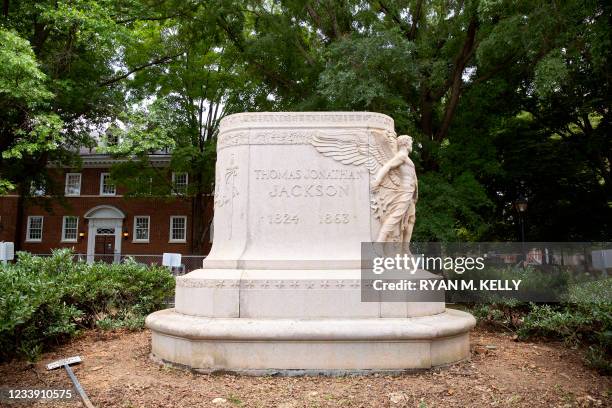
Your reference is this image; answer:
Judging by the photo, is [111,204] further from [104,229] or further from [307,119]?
[307,119]

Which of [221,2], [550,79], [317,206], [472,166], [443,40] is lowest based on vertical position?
[317,206]

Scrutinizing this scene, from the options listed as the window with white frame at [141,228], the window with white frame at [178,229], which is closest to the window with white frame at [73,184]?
the window with white frame at [141,228]

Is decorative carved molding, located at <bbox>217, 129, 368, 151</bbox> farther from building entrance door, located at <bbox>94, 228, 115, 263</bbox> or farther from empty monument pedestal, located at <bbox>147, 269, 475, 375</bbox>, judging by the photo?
building entrance door, located at <bbox>94, 228, 115, 263</bbox>

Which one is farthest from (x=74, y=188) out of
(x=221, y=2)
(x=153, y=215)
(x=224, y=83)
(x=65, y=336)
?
(x=65, y=336)

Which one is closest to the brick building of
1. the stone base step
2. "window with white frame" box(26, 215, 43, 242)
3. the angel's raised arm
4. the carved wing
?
"window with white frame" box(26, 215, 43, 242)

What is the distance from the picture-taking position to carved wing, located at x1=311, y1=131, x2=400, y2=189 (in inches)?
312

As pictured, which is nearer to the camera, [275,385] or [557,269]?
[275,385]

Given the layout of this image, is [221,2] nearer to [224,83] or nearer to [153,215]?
[224,83]

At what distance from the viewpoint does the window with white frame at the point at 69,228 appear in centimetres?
3800

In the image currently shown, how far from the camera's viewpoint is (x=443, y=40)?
63.2 ft

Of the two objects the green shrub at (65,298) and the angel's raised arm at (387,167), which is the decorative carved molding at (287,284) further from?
the green shrub at (65,298)

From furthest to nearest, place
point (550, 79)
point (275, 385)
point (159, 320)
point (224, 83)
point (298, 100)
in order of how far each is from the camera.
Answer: point (224, 83)
point (298, 100)
point (550, 79)
point (159, 320)
point (275, 385)

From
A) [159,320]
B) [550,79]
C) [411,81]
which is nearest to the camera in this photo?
[159,320]

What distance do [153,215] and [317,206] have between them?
31975 mm
